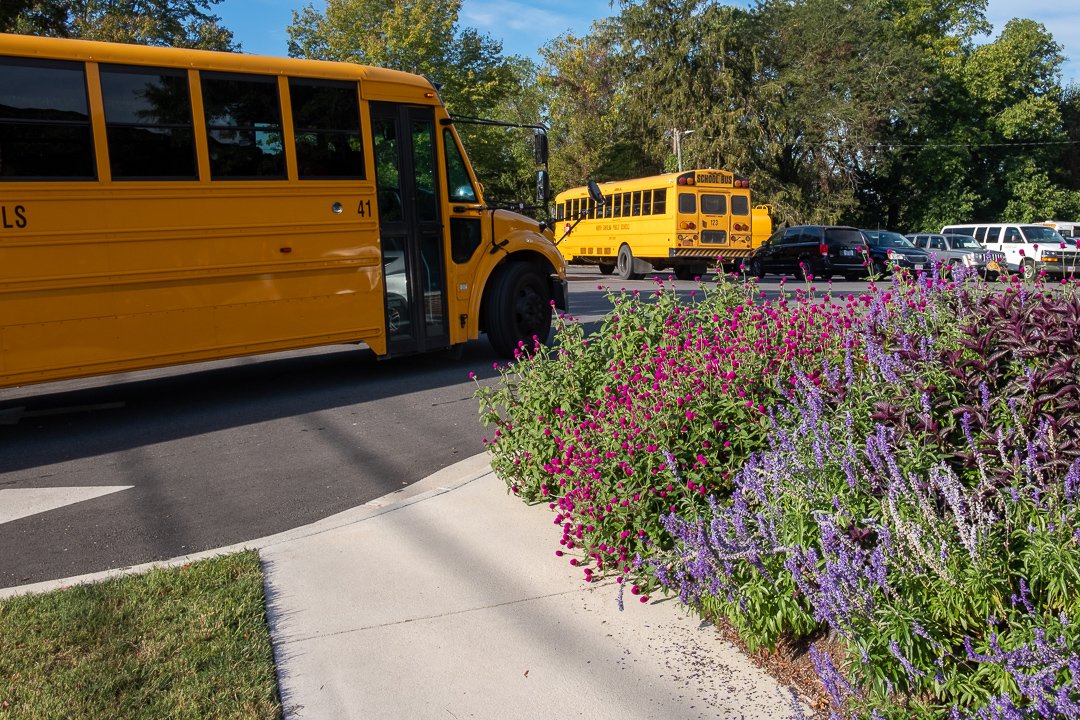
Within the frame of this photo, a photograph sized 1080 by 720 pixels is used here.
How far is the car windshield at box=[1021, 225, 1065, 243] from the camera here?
1109 inches

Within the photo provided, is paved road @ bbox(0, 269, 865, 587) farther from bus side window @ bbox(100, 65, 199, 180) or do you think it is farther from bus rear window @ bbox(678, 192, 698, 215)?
bus rear window @ bbox(678, 192, 698, 215)

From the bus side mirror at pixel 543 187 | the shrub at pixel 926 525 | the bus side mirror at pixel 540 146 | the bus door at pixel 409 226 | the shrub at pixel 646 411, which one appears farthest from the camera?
the bus side mirror at pixel 543 187

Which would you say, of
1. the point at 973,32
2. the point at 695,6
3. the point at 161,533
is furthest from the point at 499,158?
the point at 161,533

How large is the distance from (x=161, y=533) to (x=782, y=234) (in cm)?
2532

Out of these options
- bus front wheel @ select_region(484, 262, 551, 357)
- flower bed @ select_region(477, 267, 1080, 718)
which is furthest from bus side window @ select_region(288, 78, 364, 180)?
flower bed @ select_region(477, 267, 1080, 718)

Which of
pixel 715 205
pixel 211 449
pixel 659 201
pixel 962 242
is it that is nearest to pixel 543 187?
pixel 211 449

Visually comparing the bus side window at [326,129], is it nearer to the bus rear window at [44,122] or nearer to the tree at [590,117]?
the bus rear window at [44,122]

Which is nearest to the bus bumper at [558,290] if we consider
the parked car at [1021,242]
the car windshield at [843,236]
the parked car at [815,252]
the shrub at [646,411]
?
the shrub at [646,411]

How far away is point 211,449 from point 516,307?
13.3ft

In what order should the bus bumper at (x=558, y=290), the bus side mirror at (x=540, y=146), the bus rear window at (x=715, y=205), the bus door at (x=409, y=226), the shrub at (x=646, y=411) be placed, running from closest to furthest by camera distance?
1. the shrub at (x=646, y=411)
2. the bus door at (x=409, y=226)
3. the bus side mirror at (x=540, y=146)
4. the bus bumper at (x=558, y=290)
5. the bus rear window at (x=715, y=205)

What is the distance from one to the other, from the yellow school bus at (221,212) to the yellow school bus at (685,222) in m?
14.5

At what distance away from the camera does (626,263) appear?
2756 cm

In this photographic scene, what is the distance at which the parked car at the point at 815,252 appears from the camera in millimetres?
25547

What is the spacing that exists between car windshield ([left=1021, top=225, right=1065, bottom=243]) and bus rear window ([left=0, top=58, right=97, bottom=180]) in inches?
1120
